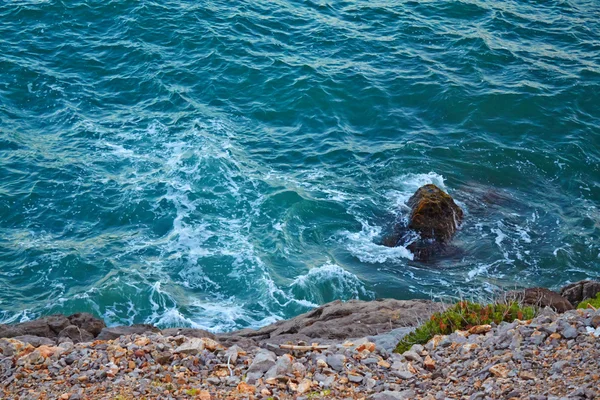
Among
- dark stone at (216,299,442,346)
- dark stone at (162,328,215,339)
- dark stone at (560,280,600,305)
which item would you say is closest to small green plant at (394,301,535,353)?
dark stone at (216,299,442,346)

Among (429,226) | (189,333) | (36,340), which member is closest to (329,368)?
(189,333)

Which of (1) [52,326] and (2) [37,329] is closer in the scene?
(2) [37,329]

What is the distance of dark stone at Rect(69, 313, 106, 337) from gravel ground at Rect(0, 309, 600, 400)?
251 cm

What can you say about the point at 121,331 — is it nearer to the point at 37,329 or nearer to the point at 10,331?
the point at 37,329

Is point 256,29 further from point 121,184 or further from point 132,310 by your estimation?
point 132,310

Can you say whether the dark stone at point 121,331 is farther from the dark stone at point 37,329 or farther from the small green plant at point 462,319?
the small green plant at point 462,319

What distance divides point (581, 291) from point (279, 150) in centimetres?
1133

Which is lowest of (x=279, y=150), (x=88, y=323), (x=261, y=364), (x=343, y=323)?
(x=88, y=323)

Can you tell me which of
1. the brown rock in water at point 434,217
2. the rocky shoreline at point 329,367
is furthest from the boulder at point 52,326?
the brown rock in water at point 434,217

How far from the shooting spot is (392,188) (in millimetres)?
21984

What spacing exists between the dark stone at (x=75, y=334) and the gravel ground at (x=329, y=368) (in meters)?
1.77

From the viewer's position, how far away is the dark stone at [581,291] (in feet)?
49.4

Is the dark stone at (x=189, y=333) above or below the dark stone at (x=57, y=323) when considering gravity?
above

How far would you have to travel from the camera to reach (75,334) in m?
13.8
